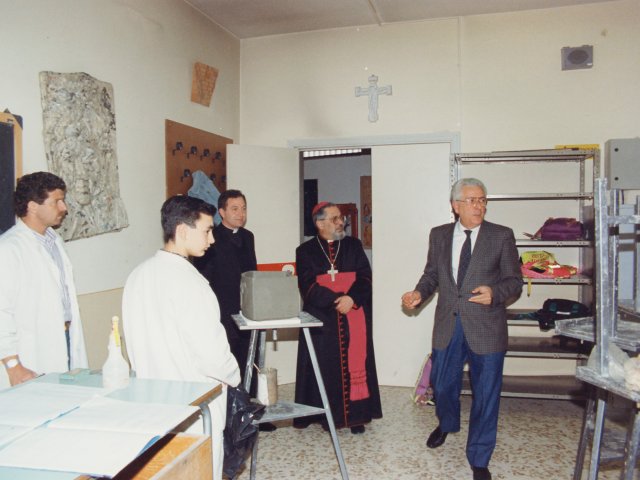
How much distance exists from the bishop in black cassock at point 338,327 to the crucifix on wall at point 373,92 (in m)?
1.47

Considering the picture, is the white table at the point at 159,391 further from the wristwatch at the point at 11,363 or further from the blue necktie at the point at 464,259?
the blue necktie at the point at 464,259

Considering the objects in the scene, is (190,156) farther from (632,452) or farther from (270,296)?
(632,452)

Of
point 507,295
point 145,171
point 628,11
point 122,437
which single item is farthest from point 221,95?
point 122,437

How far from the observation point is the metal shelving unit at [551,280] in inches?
152

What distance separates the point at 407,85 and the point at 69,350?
3.25m

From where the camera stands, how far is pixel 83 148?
292cm

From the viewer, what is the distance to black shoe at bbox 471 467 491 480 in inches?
109

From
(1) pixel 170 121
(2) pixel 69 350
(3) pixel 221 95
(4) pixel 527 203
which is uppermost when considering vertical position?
(3) pixel 221 95

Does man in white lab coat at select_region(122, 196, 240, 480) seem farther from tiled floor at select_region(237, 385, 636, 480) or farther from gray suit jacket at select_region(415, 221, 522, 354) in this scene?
gray suit jacket at select_region(415, 221, 522, 354)

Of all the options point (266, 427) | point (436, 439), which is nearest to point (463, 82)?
point (436, 439)

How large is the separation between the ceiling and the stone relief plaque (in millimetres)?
1416

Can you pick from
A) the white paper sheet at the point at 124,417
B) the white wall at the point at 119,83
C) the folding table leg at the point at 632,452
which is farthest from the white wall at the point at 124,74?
the folding table leg at the point at 632,452

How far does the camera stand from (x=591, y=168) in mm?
4215

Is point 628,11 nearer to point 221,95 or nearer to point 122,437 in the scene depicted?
point 221,95
